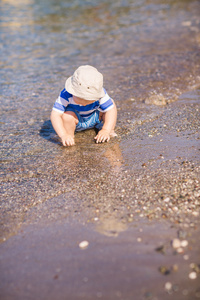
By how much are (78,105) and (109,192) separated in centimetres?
153

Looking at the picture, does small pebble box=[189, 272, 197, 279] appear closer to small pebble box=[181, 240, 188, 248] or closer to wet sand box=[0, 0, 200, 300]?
→ wet sand box=[0, 0, 200, 300]

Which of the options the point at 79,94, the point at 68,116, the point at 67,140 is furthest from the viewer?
the point at 68,116

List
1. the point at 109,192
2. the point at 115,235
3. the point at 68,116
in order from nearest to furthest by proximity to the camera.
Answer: the point at 115,235, the point at 109,192, the point at 68,116

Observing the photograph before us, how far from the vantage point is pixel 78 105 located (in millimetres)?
4133

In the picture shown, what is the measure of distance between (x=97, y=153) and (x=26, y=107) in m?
2.21

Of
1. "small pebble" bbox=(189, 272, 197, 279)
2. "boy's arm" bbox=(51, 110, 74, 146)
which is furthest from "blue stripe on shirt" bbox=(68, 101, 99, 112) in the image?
"small pebble" bbox=(189, 272, 197, 279)

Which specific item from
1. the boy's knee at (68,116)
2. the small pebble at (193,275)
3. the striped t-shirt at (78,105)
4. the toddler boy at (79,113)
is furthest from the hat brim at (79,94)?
the small pebble at (193,275)

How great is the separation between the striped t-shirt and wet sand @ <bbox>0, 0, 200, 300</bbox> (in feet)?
1.40

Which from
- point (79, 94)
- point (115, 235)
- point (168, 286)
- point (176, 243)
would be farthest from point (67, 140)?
point (168, 286)

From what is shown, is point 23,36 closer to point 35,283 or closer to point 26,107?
point 26,107

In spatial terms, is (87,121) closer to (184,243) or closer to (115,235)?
(115,235)

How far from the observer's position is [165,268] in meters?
2.16

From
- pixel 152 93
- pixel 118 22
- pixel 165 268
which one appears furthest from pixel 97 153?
pixel 118 22

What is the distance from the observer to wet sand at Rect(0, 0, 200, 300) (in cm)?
215
